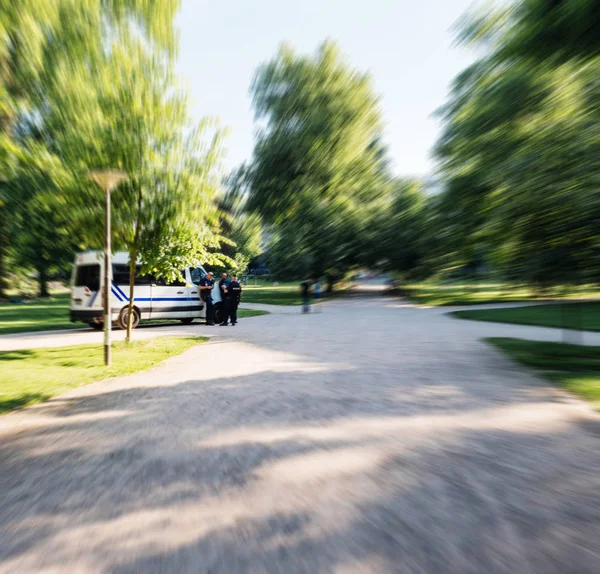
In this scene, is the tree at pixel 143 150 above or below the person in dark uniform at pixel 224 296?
above

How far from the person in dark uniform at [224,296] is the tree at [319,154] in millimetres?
15373

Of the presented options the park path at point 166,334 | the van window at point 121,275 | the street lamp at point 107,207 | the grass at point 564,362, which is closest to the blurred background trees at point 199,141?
the street lamp at point 107,207

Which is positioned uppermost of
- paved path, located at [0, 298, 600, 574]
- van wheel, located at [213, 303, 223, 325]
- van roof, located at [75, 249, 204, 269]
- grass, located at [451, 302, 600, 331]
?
van roof, located at [75, 249, 204, 269]

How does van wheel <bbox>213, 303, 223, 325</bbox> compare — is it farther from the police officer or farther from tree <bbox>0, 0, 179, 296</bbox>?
tree <bbox>0, 0, 179, 296</bbox>

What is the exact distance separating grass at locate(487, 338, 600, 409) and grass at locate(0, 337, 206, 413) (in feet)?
20.9

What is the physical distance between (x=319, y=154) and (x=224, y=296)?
1926 centimetres

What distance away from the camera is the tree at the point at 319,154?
3231cm

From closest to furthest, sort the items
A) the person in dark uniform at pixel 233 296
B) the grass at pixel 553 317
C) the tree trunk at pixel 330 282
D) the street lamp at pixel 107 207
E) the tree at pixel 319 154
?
the street lamp at pixel 107 207, the grass at pixel 553 317, the person in dark uniform at pixel 233 296, the tree at pixel 319 154, the tree trunk at pixel 330 282

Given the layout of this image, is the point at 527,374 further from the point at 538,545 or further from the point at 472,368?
the point at 538,545

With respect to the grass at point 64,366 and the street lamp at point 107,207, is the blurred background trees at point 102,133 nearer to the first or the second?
the street lamp at point 107,207

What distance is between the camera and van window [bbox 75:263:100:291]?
14836 millimetres

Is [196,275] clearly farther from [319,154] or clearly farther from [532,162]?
[319,154]

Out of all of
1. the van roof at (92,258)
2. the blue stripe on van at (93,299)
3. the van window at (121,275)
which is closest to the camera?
the blue stripe on van at (93,299)

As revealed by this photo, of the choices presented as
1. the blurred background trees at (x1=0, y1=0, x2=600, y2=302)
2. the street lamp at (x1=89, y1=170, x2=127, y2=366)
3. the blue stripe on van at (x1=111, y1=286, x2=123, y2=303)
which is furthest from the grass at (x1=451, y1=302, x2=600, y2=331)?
the blue stripe on van at (x1=111, y1=286, x2=123, y2=303)
